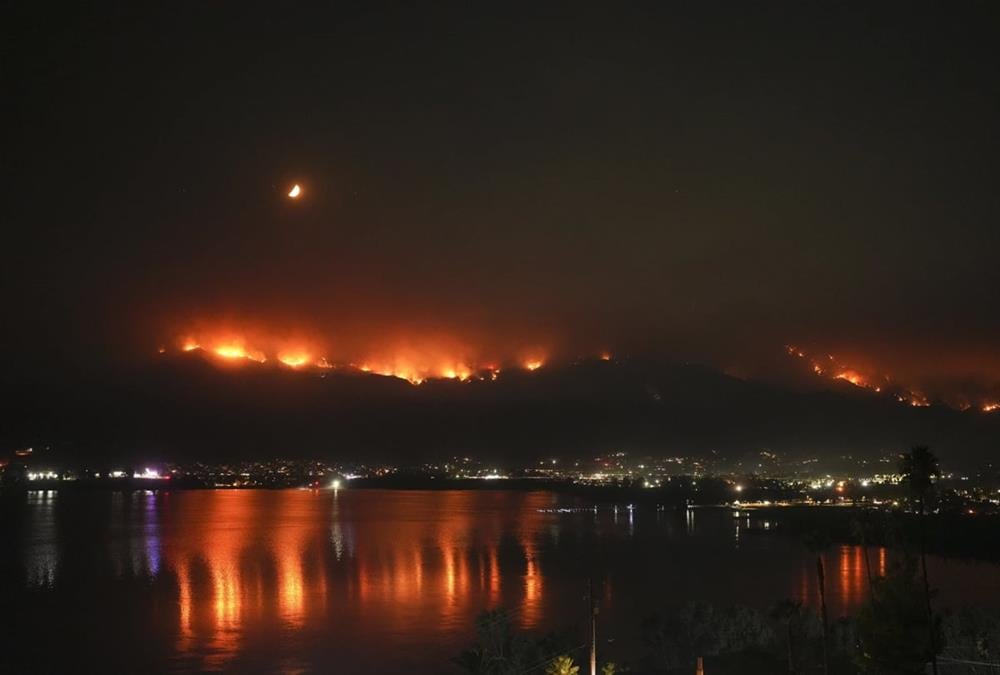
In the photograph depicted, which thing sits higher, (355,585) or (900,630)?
(900,630)

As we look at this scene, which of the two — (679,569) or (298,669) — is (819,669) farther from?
(679,569)

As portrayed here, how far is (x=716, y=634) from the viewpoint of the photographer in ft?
73.9

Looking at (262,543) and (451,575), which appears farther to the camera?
(262,543)

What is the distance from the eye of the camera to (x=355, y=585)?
3878 cm

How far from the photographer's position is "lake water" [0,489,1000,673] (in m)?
26.8

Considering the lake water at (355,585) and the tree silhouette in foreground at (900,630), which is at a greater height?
the tree silhouette in foreground at (900,630)

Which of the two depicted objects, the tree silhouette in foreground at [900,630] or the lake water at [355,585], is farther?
the lake water at [355,585]

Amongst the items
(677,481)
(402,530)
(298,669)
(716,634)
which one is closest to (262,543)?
(402,530)

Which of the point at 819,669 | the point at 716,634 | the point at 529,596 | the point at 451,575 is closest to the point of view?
the point at 819,669

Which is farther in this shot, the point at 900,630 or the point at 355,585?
the point at 355,585

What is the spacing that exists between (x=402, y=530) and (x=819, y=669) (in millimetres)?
52398

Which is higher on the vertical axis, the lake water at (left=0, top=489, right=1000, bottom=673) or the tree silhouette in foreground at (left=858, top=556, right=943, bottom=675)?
the tree silhouette in foreground at (left=858, top=556, right=943, bottom=675)

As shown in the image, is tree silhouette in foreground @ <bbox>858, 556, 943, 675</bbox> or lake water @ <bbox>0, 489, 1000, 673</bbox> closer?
tree silhouette in foreground @ <bbox>858, 556, 943, 675</bbox>

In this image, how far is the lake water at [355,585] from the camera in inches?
1055
